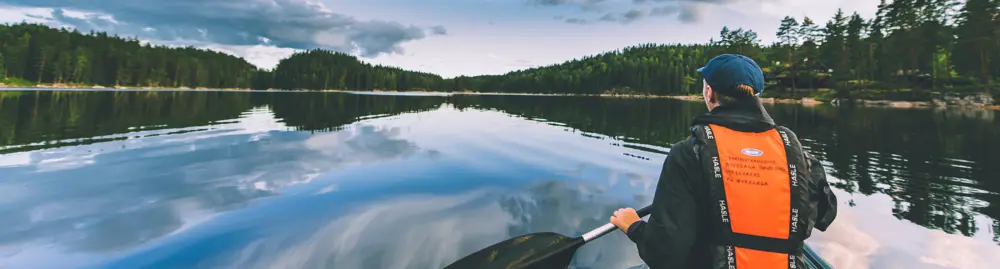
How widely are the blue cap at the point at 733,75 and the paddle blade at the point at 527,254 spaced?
2151 mm

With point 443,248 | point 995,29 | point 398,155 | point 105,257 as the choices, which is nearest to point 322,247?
point 443,248

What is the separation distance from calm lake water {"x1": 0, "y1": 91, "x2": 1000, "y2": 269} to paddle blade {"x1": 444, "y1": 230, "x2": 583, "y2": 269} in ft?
13.0

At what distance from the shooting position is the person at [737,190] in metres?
3.22

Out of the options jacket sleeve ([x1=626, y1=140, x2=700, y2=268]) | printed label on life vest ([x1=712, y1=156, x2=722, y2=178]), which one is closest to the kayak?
jacket sleeve ([x1=626, y1=140, x2=700, y2=268])

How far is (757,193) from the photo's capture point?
3.20 metres

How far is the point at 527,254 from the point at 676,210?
6.05ft

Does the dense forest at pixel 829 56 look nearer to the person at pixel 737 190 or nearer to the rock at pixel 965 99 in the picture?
the rock at pixel 965 99

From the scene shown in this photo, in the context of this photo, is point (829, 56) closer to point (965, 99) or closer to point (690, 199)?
point (965, 99)

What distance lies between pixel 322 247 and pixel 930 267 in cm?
1255

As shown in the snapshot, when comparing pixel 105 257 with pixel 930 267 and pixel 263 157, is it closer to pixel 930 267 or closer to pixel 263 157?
pixel 263 157

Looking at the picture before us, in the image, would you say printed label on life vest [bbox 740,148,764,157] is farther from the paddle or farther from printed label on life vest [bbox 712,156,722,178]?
the paddle

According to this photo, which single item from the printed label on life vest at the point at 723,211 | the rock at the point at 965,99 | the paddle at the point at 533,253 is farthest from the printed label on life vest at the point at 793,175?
the rock at the point at 965,99

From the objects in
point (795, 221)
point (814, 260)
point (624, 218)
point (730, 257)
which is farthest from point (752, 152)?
point (814, 260)

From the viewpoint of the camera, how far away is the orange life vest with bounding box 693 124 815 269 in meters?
3.21
